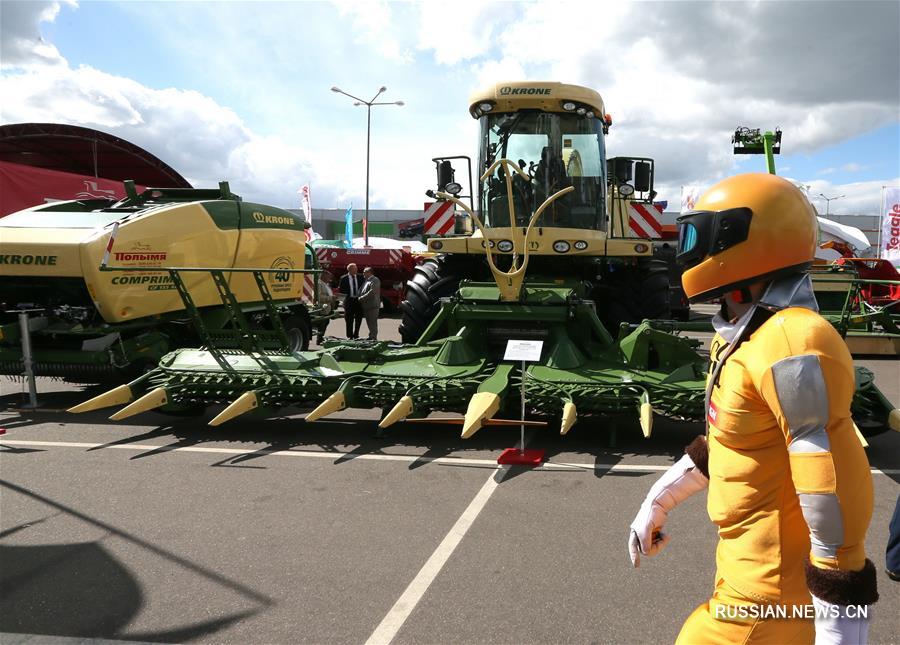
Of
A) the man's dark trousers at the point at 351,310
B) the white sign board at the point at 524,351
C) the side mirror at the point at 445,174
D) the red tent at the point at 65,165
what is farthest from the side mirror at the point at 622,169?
the red tent at the point at 65,165

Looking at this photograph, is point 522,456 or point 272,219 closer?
point 522,456

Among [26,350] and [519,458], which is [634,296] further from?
[26,350]

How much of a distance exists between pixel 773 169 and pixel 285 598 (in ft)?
46.0

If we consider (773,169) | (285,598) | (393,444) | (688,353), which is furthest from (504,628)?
(773,169)

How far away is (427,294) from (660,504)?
6012 millimetres

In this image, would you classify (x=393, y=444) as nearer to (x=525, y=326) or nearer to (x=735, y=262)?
(x=525, y=326)

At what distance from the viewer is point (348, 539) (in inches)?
142

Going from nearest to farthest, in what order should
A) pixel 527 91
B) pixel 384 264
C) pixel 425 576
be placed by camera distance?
pixel 425 576
pixel 527 91
pixel 384 264

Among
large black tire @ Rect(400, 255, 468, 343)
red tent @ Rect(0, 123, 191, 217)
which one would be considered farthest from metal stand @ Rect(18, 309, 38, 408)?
red tent @ Rect(0, 123, 191, 217)

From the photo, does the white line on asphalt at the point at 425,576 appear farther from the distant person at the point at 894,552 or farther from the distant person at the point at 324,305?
the distant person at the point at 324,305

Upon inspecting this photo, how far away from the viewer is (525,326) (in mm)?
6012

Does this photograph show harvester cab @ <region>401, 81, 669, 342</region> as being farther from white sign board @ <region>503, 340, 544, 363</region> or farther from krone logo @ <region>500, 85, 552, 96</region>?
white sign board @ <region>503, 340, 544, 363</region>

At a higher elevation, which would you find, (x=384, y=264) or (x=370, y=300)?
(x=384, y=264)

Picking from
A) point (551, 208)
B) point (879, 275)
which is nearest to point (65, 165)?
point (551, 208)
